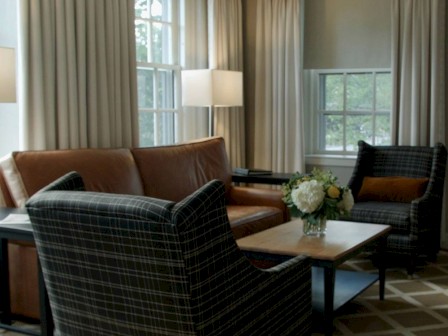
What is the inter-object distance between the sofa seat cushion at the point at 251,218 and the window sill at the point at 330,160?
1.32 metres

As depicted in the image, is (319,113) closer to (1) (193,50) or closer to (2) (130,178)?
(1) (193,50)

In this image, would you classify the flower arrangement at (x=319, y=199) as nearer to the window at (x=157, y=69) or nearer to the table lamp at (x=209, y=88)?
the table lamp at (x=209, y=88)

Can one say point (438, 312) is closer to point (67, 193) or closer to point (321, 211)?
point (321, 211)

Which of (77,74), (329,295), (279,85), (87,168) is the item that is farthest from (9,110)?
(279,85)

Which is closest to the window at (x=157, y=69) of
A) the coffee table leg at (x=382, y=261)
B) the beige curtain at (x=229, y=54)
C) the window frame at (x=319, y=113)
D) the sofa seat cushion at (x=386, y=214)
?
A: the beige curtain at (x=229, y=54)

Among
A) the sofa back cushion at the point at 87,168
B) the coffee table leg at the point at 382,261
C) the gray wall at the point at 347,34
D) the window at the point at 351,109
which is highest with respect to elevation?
the gray wall at the point at 347,34

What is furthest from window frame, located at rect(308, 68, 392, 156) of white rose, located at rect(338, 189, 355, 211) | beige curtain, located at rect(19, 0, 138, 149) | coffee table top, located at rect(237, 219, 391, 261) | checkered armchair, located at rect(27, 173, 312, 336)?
checkered armchair, located at rect(27, 173, 312, 336)

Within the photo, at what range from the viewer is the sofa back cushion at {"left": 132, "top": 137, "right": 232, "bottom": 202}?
4383mm

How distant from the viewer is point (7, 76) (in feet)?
10.7

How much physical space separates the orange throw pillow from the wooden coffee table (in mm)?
1112

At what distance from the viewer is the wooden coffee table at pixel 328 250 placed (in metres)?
3.13

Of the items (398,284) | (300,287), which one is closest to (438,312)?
(398,284)

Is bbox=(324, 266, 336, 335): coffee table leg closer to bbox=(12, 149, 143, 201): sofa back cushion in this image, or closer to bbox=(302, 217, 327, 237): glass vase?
bbox=(302, 217, 327, 237): glass vase

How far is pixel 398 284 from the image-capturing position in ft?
14.3
